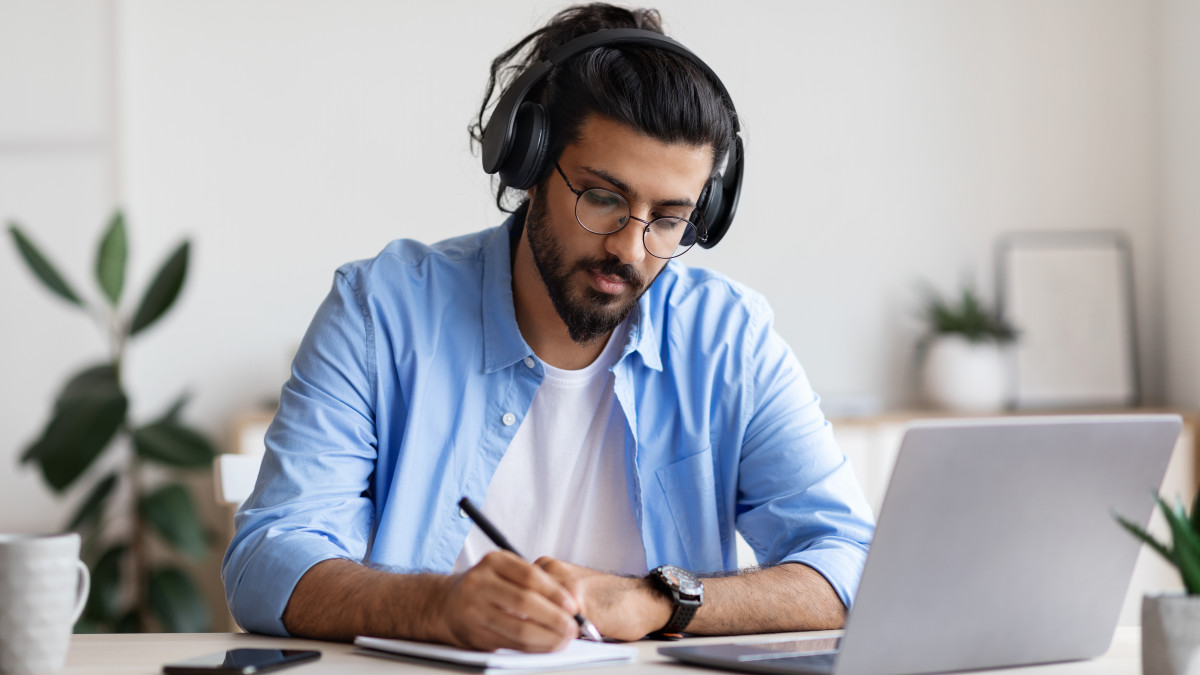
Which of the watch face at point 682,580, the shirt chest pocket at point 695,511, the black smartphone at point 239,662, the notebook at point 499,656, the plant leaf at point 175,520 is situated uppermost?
the black smartphone at point 239,662

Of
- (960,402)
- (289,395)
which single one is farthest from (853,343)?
(289,395)

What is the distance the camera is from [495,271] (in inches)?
63.1

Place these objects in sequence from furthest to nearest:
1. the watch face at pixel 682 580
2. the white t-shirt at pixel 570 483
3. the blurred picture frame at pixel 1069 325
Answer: the blurred picture frame at pixel 1069 325 → the white t-shirt at pixel 570 483 → the watch face at pixel 682 580

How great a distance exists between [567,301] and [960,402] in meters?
2.05

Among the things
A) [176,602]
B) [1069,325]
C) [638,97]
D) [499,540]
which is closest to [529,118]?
[638,97]

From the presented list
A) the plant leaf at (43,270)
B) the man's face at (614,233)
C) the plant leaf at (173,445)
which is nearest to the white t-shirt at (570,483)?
the man's face at (614,233)

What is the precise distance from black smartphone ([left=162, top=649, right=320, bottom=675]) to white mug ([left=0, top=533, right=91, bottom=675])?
0.10 m

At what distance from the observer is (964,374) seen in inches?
126

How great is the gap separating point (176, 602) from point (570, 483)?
1.72 m

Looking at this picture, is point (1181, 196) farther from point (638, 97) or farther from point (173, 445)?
point (173, 445)

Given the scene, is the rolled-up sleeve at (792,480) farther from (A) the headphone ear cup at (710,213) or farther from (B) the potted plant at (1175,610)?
(B) the potted plant at (1175,610)

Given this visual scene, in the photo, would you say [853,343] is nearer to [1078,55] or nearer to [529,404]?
[1078,55]

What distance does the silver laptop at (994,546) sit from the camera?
87cm

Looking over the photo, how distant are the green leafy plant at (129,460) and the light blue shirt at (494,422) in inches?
59.0
